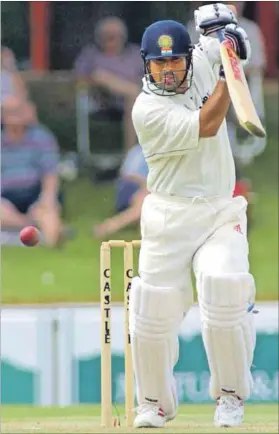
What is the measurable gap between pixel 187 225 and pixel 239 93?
0.49m

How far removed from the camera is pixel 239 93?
171 inches

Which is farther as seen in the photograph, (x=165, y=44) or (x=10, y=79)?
(x=10, y=79)

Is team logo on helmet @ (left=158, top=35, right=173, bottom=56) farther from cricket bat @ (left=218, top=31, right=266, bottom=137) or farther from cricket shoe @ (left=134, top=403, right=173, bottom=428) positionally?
cricket shoe @ (left=134, top=403, right=173, bottom=428)

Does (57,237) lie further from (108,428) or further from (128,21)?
(108,428)

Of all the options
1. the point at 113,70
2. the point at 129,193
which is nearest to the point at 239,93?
the point at 129,193

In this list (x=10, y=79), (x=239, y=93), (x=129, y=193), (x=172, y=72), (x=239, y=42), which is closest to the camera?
(x=239, y=93)

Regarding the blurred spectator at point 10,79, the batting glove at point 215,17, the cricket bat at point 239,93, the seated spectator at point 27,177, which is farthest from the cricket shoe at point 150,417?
the blurred spectator at point 10,79

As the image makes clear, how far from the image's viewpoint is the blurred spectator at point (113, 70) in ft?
27.4

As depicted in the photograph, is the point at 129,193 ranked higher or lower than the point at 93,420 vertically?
higher

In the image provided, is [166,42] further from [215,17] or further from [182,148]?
[182,148]

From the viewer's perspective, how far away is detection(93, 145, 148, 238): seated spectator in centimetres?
807

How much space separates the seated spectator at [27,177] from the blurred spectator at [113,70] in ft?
1.46

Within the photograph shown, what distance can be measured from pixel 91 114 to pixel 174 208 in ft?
13.3

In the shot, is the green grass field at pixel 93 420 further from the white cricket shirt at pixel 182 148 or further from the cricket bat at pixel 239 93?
the cricket bat at pixel 239 93
